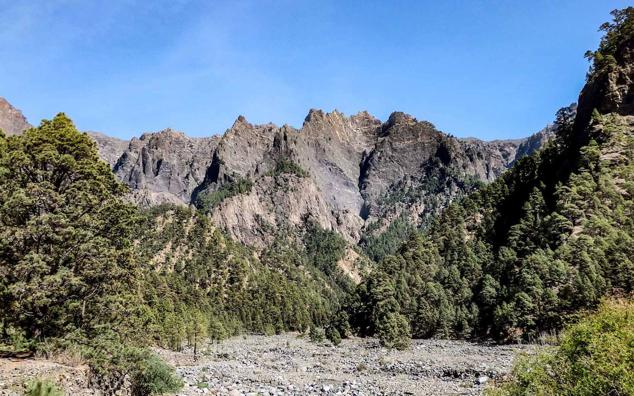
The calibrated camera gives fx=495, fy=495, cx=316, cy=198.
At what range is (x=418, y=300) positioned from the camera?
9331 cm

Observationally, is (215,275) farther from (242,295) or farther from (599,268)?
(599,268)

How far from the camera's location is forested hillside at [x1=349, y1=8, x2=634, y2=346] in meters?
62.1

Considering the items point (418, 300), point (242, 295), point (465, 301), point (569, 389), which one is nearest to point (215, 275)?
point (242, 295)

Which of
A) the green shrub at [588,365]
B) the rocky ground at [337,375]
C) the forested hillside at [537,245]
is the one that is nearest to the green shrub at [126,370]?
the rocky ground at [337,375]

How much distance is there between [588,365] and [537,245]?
7102 centimetres

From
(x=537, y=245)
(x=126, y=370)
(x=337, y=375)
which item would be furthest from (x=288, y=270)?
(x=126, y=370)

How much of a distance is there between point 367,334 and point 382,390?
6936cm

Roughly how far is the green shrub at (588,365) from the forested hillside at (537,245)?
153 ft

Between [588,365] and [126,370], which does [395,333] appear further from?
[588,365]

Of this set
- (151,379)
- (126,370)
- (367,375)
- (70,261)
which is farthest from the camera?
(367,375)

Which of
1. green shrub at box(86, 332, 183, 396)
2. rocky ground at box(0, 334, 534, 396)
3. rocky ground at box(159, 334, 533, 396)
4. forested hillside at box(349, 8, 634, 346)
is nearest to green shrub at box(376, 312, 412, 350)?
forested hillside at box(349, 8, 634, 346)

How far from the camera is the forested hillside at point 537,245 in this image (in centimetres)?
6209

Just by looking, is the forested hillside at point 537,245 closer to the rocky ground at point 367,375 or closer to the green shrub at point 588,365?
the rocky ground at point 367,375

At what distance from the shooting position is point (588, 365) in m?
14.8
